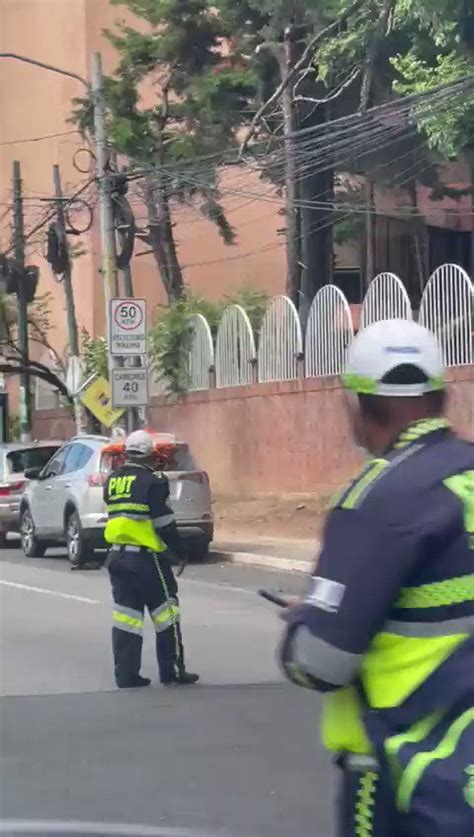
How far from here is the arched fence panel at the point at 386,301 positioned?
2430 cm

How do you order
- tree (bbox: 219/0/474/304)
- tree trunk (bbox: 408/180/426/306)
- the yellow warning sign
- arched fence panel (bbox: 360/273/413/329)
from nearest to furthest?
tree (bbox: 219/0/474/304), the yellow warning sign, arched fence panel (bbox: 360/273/413/329), tree trunk (bbox: 408/180/426/306)

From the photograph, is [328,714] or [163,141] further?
[163,141]

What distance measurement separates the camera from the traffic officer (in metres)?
10.4

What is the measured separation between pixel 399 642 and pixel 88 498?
17.4 m

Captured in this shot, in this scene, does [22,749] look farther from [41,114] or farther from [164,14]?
[41,114]

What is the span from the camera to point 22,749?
8.38 metres

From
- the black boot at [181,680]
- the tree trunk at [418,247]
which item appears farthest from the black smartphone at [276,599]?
the tree trunk at [418,247]

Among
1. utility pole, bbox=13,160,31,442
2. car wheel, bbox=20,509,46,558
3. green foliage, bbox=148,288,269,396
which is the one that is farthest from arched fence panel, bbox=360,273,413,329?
utility pole, bbox=13,160,31,442

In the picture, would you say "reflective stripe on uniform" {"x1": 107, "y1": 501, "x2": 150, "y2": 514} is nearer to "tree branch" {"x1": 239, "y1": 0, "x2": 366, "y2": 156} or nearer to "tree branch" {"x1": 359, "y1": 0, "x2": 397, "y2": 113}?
"tree branch" {"x1": 359, "y1": 0, "x2": 397, "y2": 113}

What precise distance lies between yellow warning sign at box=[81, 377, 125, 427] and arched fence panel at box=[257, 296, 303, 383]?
3.97 m

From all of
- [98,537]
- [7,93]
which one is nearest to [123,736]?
[98,537]

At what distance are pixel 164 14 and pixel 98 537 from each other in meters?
14.7

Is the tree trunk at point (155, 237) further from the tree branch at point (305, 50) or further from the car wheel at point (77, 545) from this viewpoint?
the car wheel at point (77, 545)

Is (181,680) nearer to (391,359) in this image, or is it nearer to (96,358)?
(391,359)
